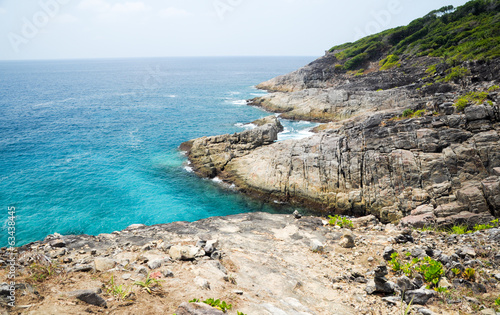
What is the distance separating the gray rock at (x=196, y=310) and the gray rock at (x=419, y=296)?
7252mm

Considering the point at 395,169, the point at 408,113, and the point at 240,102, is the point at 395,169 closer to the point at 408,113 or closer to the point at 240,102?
the point at 408,113

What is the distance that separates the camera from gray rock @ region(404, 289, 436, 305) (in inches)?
380

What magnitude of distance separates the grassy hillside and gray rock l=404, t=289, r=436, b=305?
159 feet

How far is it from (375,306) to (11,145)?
188 feet

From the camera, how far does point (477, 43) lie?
48.8m

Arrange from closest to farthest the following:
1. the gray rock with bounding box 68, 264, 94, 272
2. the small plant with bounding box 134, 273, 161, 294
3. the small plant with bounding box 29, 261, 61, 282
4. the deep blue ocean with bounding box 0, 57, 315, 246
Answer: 1. the small plant with bounding box 134, 273, 161, 294
2. the small plant with bounding box 29, 261, 61, 282
3. the gray rock with bounding box 68, 264, 94, 272
4. the deep blue ocean with bounding box 0, 57, 315, 246

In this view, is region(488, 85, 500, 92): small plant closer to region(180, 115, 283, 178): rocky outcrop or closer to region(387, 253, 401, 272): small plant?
region(180, 115, 283, 178): rocky outcrop

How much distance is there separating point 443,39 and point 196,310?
79972mm

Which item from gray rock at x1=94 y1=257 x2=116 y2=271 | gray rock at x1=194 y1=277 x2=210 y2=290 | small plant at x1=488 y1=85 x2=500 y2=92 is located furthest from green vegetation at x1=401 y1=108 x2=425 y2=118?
gray rock at x1=94 y1=257 x2=116 y2=271

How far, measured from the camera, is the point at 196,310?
7.34 meters

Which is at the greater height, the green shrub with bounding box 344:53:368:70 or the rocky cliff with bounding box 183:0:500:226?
the green shrub with bounding box 344:53:368:70

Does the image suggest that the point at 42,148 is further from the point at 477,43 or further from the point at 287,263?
the point at 477,43

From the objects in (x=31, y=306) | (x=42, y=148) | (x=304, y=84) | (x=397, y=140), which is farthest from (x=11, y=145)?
(x=304, y=84)

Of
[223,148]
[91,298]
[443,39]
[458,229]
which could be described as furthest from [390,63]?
[91,298]
